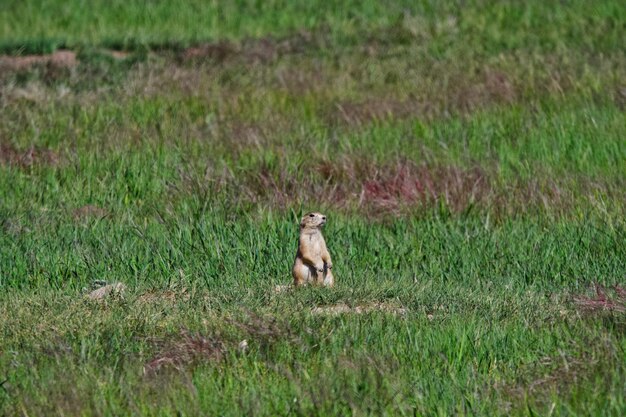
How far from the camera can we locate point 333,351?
678cm

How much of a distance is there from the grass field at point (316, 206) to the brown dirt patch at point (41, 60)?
3.2 inches

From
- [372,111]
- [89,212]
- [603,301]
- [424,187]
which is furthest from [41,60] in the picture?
[603,301]

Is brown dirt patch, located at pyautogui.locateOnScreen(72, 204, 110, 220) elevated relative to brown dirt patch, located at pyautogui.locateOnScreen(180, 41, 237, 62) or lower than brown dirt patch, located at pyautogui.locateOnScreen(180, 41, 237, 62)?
elevated

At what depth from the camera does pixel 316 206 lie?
11.0 meters

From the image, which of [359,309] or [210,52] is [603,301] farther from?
[210,52]

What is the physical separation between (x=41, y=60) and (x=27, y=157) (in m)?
4.43

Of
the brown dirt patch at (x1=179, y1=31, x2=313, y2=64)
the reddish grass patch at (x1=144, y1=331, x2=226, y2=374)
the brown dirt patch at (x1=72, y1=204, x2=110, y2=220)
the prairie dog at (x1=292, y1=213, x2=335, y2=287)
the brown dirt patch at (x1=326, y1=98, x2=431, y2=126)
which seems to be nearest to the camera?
the reddish grass patch at (x1=144, y1=331, x2=226, y2=374)

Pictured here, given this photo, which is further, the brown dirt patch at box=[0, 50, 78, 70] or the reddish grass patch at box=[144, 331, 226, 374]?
the brown dirt patch at box=[0, 50, 78, 70]

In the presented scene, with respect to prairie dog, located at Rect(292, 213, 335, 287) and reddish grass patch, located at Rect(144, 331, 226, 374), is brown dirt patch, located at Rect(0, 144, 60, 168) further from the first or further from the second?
reddish grass patch, located at Rect(144, 331, 226, 374)

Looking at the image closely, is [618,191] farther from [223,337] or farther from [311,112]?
[223,337]

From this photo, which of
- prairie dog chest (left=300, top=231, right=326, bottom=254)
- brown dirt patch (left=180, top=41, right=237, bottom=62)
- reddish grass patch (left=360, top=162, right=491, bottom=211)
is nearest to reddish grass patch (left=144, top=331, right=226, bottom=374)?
prairie dog chest (left=300, top=231, right=326, bottom=254)

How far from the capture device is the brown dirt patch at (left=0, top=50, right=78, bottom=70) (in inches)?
642

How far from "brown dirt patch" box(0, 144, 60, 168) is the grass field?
0.10 ft

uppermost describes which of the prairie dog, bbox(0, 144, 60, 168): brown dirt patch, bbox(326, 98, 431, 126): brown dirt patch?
the prairie dog
